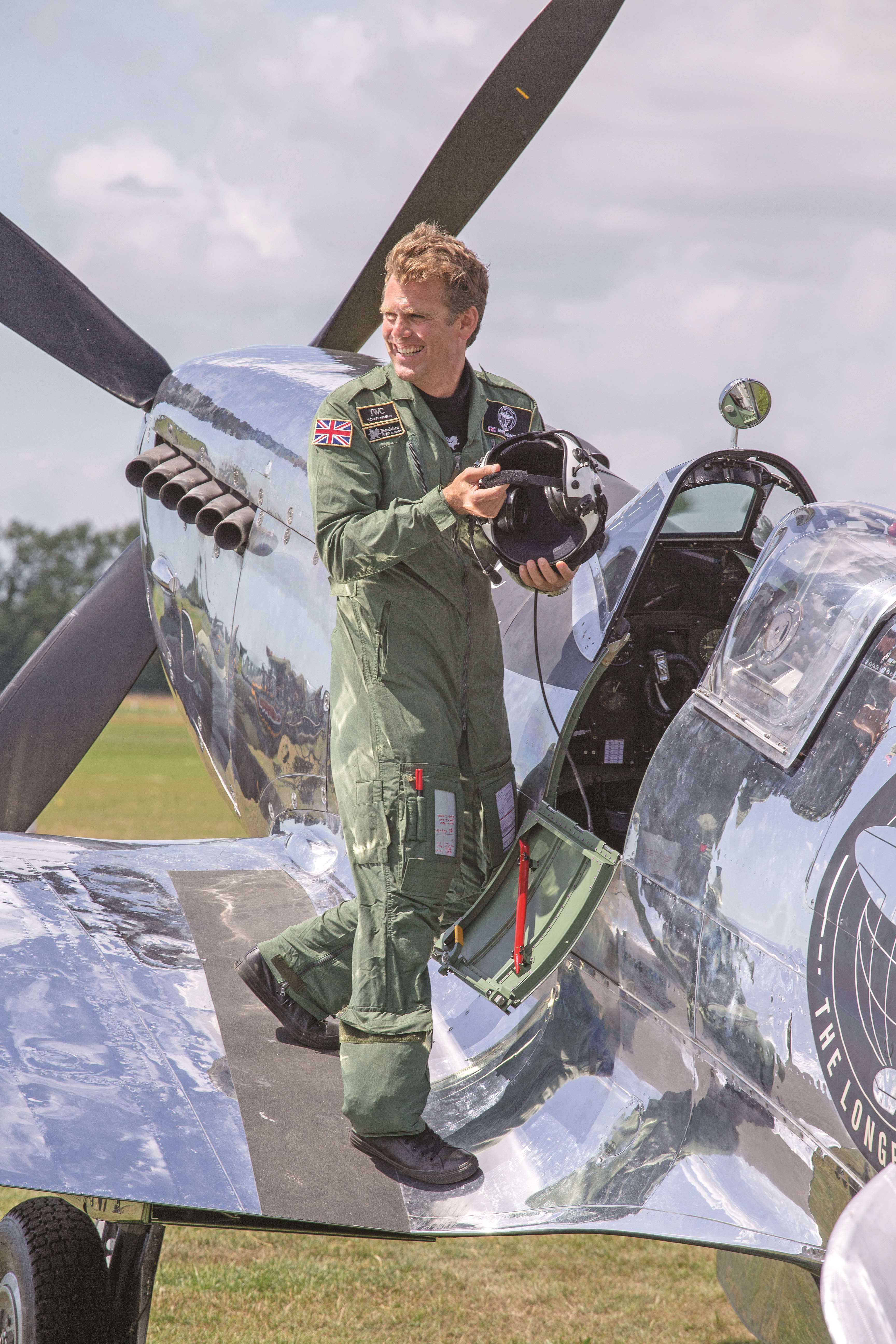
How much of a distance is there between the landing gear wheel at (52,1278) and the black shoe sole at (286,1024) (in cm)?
71

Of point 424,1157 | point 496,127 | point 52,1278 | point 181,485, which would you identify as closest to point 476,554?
point 424,1157

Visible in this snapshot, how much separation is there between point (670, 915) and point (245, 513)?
10.5 ft

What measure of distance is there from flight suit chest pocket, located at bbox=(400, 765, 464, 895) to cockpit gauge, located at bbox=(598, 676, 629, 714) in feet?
2.55

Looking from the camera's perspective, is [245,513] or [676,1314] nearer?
[676,1314]

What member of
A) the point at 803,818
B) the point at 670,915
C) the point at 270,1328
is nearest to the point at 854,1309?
the point at 803,818

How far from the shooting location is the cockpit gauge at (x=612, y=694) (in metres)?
3.79

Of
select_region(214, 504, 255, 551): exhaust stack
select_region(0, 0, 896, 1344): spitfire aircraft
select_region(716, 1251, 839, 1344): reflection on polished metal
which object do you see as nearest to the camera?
select_region(0, 0, 896, 1344): spitfire aircraft

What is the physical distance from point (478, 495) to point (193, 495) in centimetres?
309

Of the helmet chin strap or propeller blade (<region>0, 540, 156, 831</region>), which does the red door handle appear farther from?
propeller blade (<region>0, 540, 156, 831</region>)

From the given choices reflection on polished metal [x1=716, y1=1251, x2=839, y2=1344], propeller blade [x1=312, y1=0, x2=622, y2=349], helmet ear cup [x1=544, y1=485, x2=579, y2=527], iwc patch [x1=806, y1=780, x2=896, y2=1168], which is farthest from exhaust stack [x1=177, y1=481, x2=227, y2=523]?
iwc patch [x1=806, y1=780, x2=896, y2=1168]

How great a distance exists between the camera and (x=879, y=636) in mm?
2523

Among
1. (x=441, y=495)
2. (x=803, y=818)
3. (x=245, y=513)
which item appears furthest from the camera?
(x=245, y=513)

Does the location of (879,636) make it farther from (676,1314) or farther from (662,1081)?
(676,1314)

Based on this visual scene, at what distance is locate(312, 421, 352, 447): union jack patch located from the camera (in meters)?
3.17
